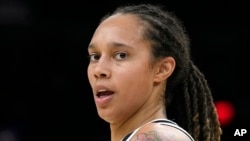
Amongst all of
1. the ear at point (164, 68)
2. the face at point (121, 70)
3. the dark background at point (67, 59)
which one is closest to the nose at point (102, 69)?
the face at point (121, 70)

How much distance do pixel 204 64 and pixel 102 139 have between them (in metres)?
0.92

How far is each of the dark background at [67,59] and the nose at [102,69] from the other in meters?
2.33

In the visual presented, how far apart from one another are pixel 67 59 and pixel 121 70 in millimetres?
2517

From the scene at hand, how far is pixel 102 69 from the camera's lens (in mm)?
1776

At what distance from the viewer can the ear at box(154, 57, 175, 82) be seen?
1.86 metres

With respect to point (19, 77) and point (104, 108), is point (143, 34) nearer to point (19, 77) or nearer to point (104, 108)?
point (104, 108)

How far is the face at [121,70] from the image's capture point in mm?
1778

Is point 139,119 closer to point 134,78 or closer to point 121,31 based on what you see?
point 134,78

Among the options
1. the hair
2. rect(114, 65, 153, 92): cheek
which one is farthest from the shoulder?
the hair

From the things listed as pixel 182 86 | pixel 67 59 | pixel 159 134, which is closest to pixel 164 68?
pixel 182 86

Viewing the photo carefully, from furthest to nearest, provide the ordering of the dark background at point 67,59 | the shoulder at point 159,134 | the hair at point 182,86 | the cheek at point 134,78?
the dark background at point 67,59 → the hair at point 182,86 → the cheek at point 134,78 → the shoulder at point 159,134

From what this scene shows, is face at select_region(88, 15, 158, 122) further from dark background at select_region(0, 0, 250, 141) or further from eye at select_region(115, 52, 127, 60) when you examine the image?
dark background at select_region(0, 0, 250, 141)

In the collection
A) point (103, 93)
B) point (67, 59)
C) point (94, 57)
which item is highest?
point (94, 57)

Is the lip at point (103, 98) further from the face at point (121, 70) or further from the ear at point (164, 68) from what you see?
the ear at point (164, 68)
